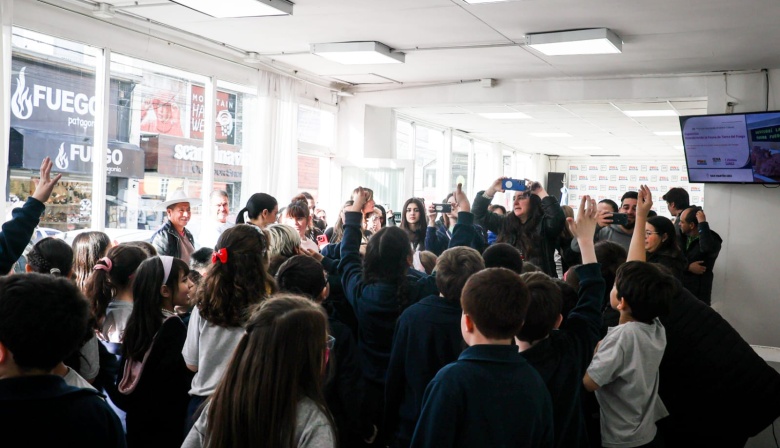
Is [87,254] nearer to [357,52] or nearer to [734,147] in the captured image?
[357,52]

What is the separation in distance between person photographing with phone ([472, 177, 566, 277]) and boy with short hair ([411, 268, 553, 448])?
3.03m

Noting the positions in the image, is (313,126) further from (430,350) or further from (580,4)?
(430,350)

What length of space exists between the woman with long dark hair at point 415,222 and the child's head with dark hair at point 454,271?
3.16 m

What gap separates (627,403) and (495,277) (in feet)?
3.06

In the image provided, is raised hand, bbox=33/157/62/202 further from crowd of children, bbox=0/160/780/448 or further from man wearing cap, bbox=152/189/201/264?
man wearing cap, bbox=152/189/201/264

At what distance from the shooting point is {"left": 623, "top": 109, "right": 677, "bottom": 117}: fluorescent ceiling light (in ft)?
31.1

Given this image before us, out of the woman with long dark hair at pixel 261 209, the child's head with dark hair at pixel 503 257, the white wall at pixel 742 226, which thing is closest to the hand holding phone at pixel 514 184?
the woman with long dark hair at pixel 261 209

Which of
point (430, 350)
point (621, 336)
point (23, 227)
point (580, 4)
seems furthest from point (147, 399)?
point (580, 4)

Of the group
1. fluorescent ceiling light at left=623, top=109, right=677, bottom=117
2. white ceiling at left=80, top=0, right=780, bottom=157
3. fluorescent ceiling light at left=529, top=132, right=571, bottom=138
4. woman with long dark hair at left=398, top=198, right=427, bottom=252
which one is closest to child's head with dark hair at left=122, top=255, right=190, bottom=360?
white ceiling at left=80, top=0, right=780, bottom=157

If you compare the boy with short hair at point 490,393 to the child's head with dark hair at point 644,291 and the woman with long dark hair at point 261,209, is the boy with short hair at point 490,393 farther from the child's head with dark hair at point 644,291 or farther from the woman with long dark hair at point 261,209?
the woman with long dark hair at point 261,209

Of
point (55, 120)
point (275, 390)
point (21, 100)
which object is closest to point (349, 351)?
point (275, 390)

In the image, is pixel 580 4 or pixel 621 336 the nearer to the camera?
pixel 621 336

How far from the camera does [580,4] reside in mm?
4930

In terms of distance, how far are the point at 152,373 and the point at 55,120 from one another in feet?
12.9
